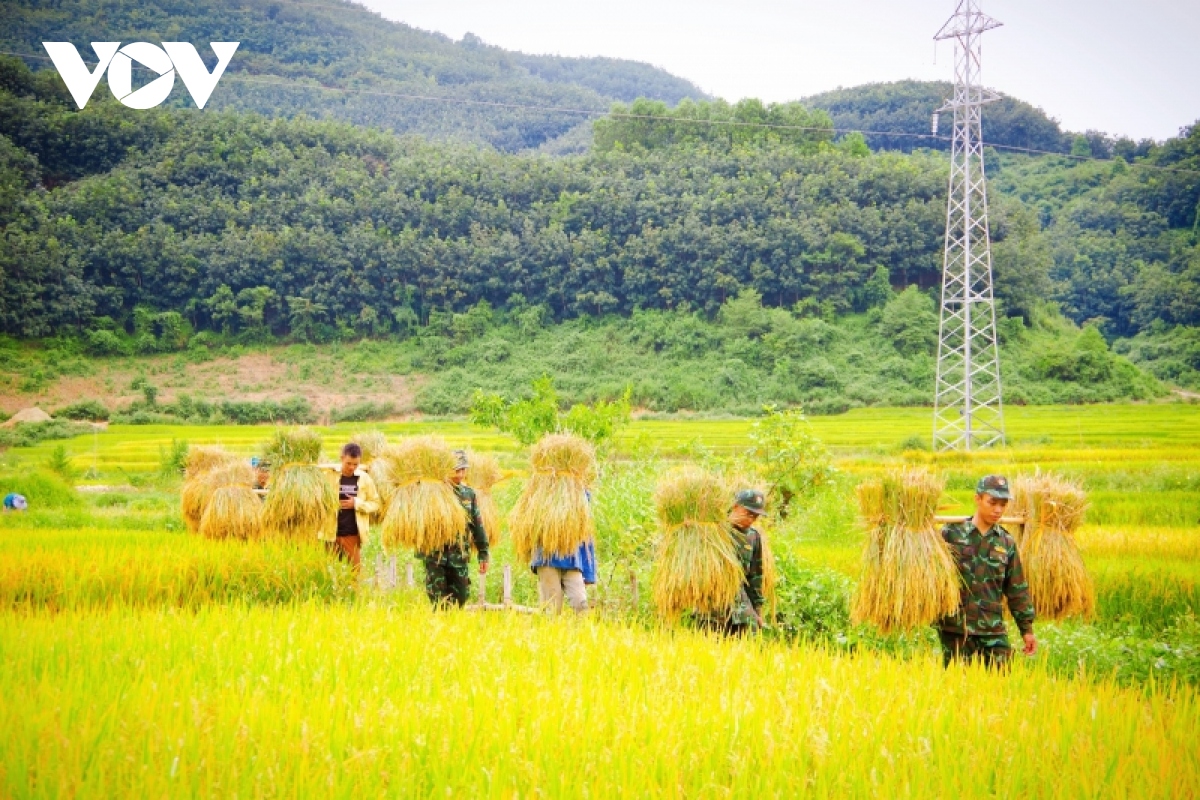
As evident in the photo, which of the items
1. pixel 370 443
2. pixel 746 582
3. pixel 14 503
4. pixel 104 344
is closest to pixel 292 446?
pixel 370 443

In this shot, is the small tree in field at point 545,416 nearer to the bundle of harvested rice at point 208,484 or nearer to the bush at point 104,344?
the bundle of harvested rice at point 208,484

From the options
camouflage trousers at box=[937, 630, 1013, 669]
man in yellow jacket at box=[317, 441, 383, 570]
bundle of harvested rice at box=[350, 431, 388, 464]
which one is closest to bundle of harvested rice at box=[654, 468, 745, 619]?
camouflage trousers at box=[937, 630, 1013, 669]

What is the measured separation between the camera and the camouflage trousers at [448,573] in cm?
856

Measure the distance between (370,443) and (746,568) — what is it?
6590 millimetres

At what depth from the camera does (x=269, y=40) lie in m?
139

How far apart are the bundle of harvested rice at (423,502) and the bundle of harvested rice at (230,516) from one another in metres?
1.79

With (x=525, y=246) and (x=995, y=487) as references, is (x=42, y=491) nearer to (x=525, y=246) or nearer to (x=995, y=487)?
(x=995, y=487)

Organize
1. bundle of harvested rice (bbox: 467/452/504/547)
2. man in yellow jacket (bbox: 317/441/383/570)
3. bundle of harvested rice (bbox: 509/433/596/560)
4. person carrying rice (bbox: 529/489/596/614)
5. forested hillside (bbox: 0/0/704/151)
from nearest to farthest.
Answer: bundle of harvested rice (bbox: 509/433/596/560), person carrying rice (bbox: 529/489/596/614), man in yellow jacket (bbox: 317/441/383/570), bundle of harvested rice (bbox: 467/452/504/547), forested hillside (bbox: 0/0/704/151)

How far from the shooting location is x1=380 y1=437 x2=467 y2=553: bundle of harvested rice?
27.4 ft

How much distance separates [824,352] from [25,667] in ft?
187

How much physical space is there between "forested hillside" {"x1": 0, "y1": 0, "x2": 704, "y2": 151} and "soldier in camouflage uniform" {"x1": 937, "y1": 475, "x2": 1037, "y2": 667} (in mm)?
103363

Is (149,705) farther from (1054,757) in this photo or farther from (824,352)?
(824,352)

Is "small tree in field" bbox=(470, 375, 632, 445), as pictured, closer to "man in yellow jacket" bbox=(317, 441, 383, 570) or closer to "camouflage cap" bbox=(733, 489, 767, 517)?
"man in yellow jacket" bbox=(317, 441, 383, 570)

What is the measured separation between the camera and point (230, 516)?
9.60 meters
